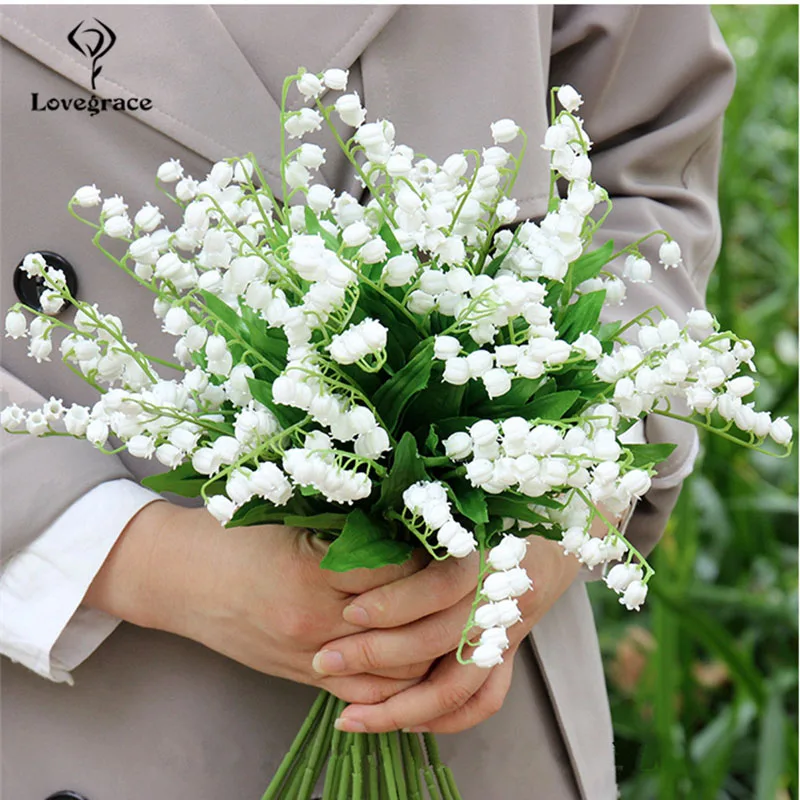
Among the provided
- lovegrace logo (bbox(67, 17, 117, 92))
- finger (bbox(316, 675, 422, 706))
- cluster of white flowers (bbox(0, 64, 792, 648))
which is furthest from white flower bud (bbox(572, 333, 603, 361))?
lovegrace logo (bbox(67, 17, 117, 92))

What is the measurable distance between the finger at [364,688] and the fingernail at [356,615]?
4cm

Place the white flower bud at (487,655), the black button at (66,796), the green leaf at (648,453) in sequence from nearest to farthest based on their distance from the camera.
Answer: the white flower bud at (487,655) < the green leaf at (648,453) < the black button at (66,796)

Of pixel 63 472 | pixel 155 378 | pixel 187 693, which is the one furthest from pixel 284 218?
pixel 187 693

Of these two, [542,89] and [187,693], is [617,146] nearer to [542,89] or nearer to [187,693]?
[542,89]

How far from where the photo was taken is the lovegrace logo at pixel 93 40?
0.60 metres

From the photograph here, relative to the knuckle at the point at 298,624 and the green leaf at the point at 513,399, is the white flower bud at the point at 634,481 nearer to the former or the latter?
the green leaf at the point at 513,399

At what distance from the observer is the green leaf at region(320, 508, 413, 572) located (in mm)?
454

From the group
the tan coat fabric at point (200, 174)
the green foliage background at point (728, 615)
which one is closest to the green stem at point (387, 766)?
A: the tan coat fabric at point (200, 174)

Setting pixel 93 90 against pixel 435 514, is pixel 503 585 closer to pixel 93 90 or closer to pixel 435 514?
pixel 435 514

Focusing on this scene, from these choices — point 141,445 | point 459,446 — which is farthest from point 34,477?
point 459,446

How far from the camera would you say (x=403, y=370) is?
1.48 ft

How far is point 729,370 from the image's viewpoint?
466mm

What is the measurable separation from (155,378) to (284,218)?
0.09 m

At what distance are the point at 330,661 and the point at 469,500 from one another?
0.14 m
